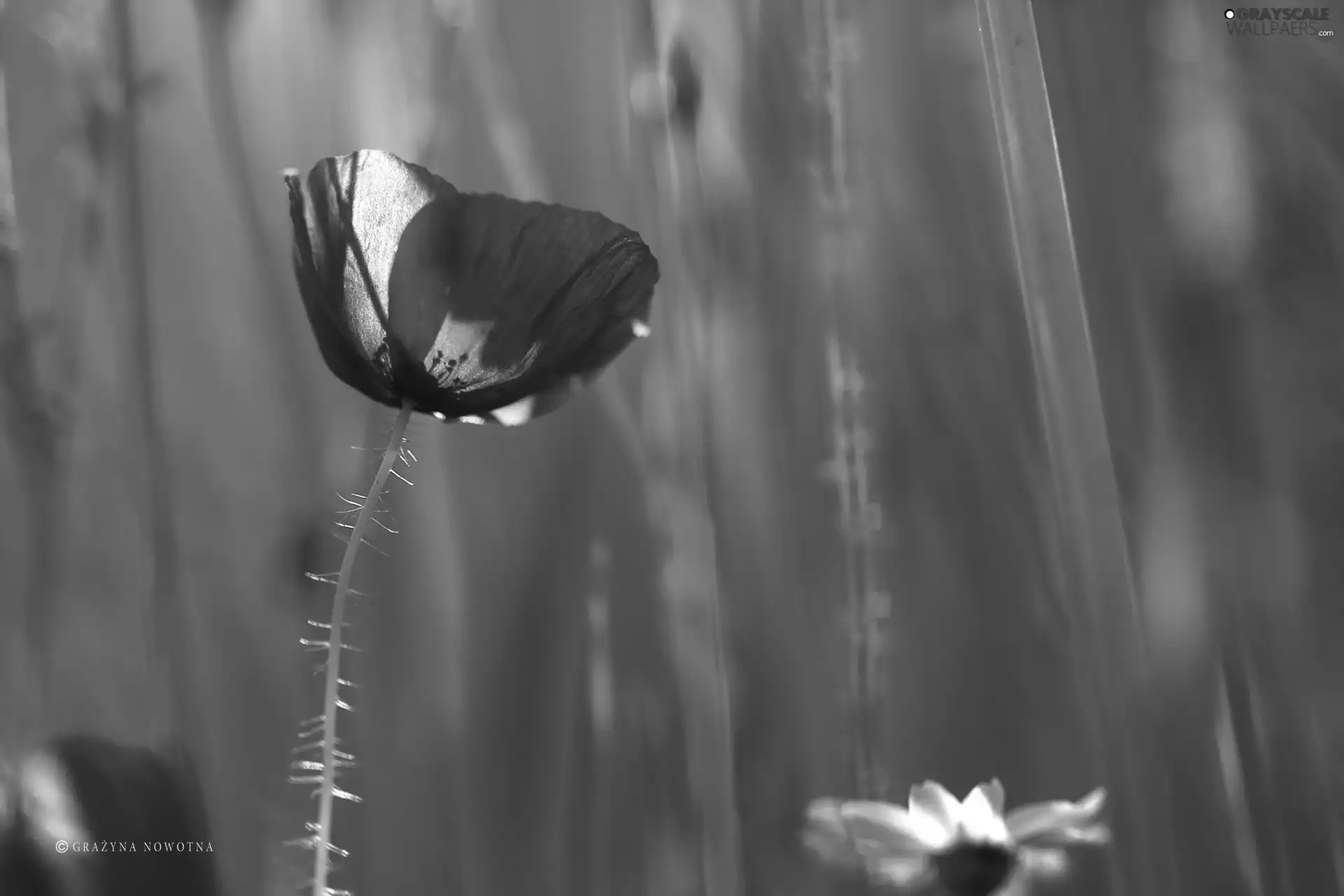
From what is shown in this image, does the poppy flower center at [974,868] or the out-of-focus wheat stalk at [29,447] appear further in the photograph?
the out-of-focus wheat stalk at [29,447]

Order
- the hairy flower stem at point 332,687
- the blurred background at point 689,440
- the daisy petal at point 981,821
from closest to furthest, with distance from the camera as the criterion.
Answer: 1. the hairy flower stem at point 332,687
2. the daisy petal at point 981,821
3. the blurred background at point 689,440

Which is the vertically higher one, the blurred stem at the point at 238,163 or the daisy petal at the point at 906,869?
the blurred stem at the point at 238,163

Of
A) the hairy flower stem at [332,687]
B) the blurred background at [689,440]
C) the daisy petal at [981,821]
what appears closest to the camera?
the hairy flower stem at [332,687]

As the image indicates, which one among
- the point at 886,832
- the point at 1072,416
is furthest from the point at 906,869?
the point at 1072,416

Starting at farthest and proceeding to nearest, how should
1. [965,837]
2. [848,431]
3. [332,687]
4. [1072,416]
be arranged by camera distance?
1. [848,431]
2. [1072,416]
3. [965,837]
4. [332,687]

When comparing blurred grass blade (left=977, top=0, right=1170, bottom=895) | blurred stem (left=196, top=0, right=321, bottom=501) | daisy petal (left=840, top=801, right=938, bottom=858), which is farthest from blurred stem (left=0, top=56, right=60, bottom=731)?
blurred grass blade (left=977, top=0, right=1170, bottom=895)

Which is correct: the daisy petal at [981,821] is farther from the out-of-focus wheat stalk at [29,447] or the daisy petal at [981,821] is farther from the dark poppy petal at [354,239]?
the out-of-focus wheat stalk at [29,447]

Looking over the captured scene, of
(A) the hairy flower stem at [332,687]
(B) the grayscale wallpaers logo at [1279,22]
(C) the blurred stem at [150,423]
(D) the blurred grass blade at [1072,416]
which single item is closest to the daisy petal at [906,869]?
(D) the blurred grass blade at [1072,416]

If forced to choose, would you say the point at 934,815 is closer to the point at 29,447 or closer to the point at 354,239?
the point at 354,239
